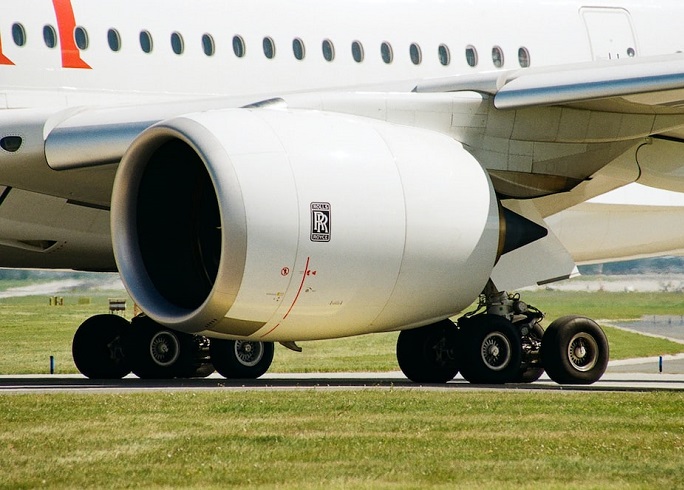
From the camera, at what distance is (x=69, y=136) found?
1341 centimetres

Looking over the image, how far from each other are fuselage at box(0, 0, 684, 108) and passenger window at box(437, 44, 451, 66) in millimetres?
12

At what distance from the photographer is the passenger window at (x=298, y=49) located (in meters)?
15.6

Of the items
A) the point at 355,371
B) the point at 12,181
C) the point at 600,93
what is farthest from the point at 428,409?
the point at 355,371

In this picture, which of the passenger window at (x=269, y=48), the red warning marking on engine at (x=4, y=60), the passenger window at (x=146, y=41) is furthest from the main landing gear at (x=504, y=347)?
the red warning marking on engine at (x=4, y=60)

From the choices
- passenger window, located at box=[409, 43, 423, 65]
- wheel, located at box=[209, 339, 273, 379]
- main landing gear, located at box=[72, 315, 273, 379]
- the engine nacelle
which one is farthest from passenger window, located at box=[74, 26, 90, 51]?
wheel, located at box=[209, 339, 273, 379]

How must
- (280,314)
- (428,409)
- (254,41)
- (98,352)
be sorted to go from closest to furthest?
(428,409) → (280,314) → (254,41) → (98,352)

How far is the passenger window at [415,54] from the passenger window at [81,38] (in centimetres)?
388

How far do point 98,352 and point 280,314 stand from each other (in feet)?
17.6

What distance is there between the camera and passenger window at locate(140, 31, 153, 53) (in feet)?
48.5

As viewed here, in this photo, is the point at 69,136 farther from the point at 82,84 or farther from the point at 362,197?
the point at 362,197

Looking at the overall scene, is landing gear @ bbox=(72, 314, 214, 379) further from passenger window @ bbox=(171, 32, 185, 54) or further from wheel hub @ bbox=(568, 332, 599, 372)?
wheel hub @ bbox=(568, 332, 599, 372)

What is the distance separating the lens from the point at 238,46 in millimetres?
15289

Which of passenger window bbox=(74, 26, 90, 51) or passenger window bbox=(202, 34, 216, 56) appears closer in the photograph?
passenger window bbox=(74, 26, 90, 51)

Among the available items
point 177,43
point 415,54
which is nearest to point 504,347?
point 415,54
